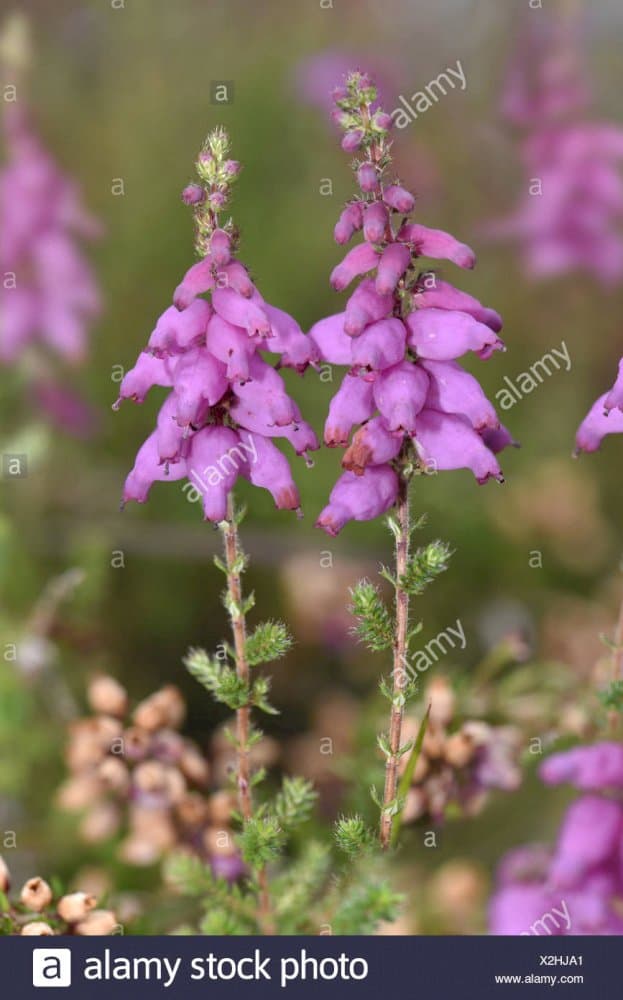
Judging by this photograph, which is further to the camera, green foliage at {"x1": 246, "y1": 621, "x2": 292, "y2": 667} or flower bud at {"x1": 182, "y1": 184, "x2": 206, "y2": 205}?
green foliage at {"x1": 246, "y1": 621, "x2": 292, "y2": 667}

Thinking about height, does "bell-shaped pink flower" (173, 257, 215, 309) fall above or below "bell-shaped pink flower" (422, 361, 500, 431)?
above

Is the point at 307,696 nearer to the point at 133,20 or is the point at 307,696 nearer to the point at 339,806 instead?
the point at 339,806

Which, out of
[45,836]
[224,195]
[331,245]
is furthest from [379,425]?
[331,245]

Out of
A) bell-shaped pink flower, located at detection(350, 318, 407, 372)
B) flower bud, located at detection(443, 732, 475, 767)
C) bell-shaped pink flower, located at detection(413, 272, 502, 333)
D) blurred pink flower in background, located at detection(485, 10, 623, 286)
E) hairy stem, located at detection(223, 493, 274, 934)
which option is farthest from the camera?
blurred pink flower in background, located at detection(485, 10, 623, 286)

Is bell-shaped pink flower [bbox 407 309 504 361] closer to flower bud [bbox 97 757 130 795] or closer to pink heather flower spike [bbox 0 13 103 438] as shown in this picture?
flower bud [bbox 97 757 130 795]

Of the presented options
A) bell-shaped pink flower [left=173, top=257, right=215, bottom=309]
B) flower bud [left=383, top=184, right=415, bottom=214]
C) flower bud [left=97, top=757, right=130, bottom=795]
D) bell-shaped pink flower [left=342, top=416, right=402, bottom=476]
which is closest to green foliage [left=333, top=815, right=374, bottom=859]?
bell-shaped pink flower [left=342, top=416, right=402, bottom=476]
